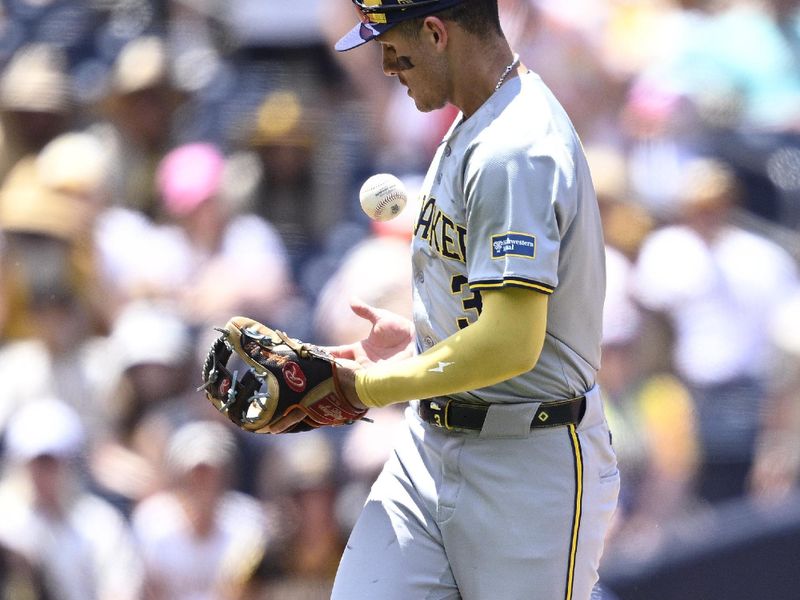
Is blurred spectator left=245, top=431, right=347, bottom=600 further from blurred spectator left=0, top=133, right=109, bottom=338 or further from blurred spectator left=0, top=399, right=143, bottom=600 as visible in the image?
blurred spectator left=0, top=133, right=109, bottom=338

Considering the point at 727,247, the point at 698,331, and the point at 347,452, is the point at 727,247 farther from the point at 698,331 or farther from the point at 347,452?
the point at 347,452

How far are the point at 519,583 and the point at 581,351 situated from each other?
0.49m

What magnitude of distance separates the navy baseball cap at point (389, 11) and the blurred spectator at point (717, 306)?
9.84 feet

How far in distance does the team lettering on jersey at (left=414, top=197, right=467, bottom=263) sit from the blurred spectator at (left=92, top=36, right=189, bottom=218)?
121 inches

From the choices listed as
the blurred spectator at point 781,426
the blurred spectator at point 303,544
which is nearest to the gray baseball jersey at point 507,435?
the blurred spectator at point 303,544

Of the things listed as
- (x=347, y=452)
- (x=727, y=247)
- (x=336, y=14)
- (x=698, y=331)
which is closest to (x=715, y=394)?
(x=698, y=331)

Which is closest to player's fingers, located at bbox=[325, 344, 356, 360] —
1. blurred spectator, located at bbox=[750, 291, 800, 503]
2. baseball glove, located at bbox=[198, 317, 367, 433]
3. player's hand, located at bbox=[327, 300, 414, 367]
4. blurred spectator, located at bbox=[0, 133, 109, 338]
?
player's hand, located at bbox=[327, 300, 414, 367]

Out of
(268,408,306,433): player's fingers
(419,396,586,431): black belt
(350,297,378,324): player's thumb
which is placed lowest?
(268,408,306,433): player's fingers

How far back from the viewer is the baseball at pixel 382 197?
2.94 meters

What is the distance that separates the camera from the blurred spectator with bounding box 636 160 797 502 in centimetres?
535

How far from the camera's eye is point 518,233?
7.89 feet

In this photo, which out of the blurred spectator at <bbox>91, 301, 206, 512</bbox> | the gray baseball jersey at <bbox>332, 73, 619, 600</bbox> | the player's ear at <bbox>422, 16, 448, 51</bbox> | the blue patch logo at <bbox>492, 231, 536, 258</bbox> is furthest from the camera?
the blurred spectator at <bbox>91, 301, 206, 512</bbox>

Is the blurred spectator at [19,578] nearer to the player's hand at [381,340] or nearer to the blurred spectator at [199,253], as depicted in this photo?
the blurred spectator at [199,253]

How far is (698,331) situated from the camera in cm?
541
